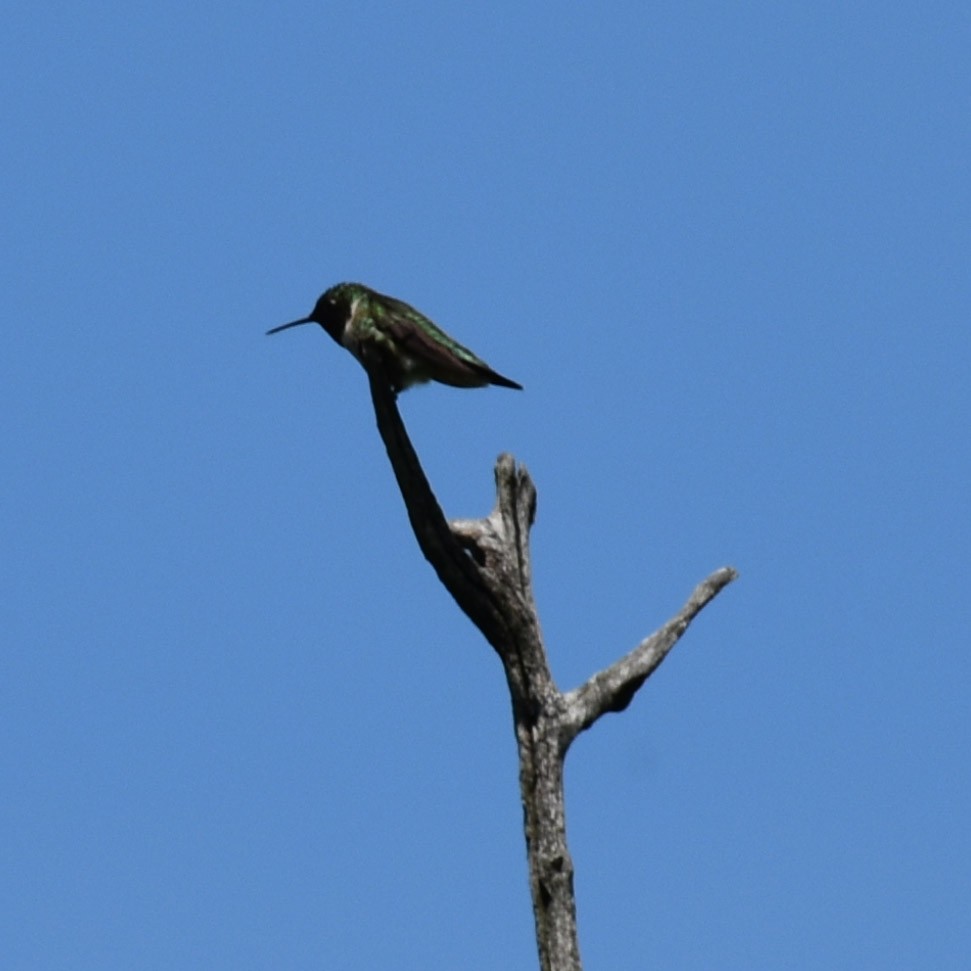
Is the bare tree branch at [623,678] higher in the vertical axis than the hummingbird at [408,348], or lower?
lower

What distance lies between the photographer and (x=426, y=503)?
27.5ft

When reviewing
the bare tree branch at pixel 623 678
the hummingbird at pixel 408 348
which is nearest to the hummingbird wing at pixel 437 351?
the hummingbird at pixel 408 348

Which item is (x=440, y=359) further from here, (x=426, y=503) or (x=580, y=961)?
(x=580, y=961)

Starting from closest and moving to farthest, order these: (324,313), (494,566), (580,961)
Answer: (580,961) < (494,566) < (324,313)

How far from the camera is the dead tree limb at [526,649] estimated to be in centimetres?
809

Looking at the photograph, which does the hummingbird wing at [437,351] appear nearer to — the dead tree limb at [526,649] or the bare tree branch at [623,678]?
the dead tree limb at [526,649]

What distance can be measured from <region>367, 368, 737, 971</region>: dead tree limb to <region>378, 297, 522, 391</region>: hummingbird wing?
0.99 ft

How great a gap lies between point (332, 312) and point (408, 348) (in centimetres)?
102

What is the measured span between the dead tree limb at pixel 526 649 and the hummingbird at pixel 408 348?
0.21 metres

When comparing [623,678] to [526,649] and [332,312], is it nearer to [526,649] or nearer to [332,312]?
[526,649]

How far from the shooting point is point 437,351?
872 centimetres

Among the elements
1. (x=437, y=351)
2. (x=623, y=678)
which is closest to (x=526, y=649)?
(x=623, y=678)

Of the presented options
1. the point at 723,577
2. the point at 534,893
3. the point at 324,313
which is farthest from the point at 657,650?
the point at 324,313

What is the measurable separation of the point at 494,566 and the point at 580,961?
1871 mm
